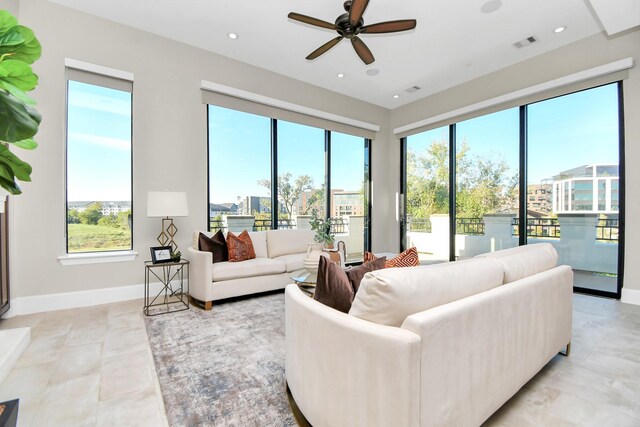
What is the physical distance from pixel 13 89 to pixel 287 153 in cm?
425

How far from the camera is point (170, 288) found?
12.3ft

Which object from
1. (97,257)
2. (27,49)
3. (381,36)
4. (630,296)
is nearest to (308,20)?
(381,36)

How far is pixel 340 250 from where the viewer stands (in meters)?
3.53

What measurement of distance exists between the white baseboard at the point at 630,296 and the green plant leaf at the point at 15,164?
5.31m

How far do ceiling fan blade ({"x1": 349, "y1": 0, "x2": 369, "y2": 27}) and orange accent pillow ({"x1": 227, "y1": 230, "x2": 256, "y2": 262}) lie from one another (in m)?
2.75

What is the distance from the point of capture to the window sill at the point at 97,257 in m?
3.27

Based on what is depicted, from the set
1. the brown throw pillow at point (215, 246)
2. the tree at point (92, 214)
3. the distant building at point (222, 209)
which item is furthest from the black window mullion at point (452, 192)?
the tree at point (92, 214)

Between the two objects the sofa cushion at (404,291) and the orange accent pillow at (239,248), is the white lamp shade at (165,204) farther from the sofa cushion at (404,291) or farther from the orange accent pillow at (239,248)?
the sofa cushion at (404,291)

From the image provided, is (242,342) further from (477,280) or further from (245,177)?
(245,177)

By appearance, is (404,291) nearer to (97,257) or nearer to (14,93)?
(14,93)

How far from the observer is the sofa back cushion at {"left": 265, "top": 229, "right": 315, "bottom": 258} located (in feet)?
14.1

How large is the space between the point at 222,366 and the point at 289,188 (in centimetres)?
339

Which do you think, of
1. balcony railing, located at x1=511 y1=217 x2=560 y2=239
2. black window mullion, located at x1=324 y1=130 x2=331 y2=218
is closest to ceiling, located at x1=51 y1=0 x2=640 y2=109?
black window mullion, located at x1=324 y1=130 x2=331 y2=218

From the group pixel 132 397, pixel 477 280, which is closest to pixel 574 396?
pixel 477 280
